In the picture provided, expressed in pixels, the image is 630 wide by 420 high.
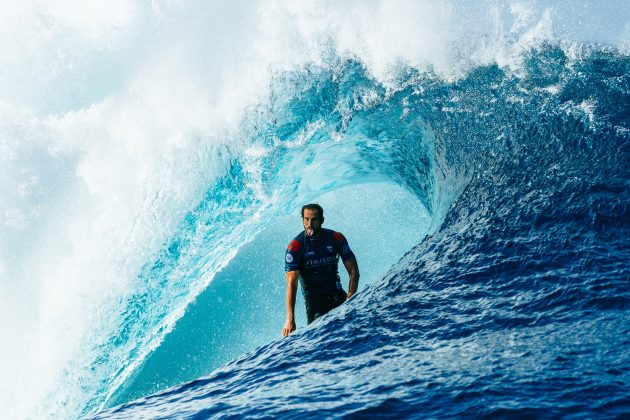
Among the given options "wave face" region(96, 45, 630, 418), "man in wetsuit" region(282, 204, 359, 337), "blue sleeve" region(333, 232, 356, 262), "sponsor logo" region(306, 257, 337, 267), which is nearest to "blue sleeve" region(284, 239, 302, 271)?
"man in wetsuit" region(282, 204, 359, 337)

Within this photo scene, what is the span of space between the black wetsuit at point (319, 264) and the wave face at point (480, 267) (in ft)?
2.23

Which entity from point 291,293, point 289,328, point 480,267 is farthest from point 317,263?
point 480,267

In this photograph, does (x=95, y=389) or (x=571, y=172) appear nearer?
(x=571, y=172)

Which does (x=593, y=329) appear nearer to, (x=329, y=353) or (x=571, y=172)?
(x=329, y=353)

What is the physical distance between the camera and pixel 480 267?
3844 millimetres

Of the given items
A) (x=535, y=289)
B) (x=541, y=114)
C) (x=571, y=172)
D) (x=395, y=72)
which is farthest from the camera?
(x=395, y=72)

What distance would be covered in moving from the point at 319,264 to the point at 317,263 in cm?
2

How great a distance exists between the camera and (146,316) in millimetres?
7016

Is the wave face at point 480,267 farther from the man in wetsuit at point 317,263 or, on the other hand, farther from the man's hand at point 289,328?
the man's hand at point 289,328

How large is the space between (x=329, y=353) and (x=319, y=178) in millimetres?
5056

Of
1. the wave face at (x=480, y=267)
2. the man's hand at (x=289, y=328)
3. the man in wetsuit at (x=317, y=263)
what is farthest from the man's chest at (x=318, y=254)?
the wave face at (x=480, y=267)

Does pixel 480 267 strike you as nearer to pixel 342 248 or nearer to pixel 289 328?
pixel 342 248

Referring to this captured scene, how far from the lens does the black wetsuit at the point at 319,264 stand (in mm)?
5086

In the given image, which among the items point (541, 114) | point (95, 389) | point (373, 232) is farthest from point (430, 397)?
point (373, 232)
